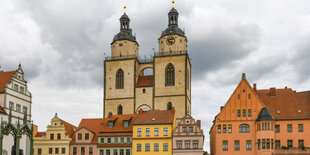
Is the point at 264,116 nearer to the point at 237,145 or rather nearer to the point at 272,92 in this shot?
the point at 237,145

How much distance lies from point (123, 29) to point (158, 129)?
34997mm

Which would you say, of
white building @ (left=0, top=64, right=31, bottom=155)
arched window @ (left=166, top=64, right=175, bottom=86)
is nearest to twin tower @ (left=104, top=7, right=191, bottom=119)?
arched window @ (left=166, top=64, right=175, bottom=86)

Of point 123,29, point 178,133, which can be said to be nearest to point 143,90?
point 123,29

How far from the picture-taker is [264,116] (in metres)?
61.5

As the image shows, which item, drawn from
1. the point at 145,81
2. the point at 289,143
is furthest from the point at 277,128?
the point at 145,81

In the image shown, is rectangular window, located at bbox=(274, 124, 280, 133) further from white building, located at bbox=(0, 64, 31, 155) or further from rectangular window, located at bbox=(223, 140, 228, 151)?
white building, located at bbox=(0, 64, 31, 155)

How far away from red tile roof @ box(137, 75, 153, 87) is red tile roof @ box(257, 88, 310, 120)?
2698 cm

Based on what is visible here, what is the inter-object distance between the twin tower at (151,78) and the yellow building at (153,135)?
15.8m

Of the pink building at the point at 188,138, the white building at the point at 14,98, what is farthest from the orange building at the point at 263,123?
the white building at the point at 14,98

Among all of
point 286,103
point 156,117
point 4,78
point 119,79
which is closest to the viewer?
point 4,78

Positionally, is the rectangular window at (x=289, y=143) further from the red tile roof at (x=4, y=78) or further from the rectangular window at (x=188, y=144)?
the red tile roof at (x=4, y=78)

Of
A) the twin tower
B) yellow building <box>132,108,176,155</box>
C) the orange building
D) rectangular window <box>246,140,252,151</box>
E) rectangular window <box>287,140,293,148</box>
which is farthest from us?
the twin tower

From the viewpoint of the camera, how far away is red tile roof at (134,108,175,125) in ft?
224

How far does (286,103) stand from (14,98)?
37780 mm
